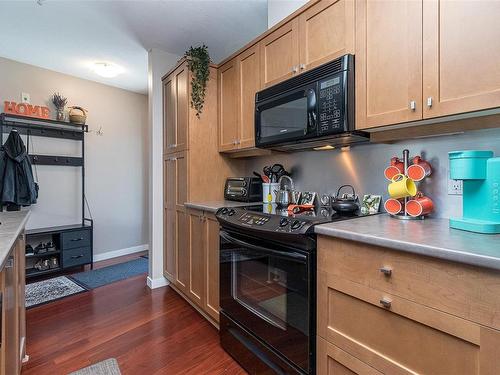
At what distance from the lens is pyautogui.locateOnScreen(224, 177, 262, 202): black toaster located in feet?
7.62

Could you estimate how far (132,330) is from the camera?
2092 millimetres

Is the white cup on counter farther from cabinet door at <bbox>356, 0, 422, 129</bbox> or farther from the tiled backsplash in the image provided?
cabinet door at <bbox>356, 0, 422, 129</bbox>

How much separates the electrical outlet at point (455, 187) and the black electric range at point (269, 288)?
0.45m

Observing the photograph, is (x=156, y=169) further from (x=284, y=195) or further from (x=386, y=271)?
(x=386, y=271)

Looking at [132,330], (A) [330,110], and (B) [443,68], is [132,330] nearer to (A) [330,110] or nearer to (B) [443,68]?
(A) [330,110]

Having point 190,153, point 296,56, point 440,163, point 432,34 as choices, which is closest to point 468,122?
point 440,163

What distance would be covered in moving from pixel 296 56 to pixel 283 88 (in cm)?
21

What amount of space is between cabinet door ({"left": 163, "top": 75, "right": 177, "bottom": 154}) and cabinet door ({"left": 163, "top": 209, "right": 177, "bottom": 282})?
2.26 feet

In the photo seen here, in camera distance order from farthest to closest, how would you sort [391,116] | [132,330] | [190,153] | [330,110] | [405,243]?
1. [190,153]
2. [132,330]
3. [330,110]
4. [391,116]
5. [405,243]

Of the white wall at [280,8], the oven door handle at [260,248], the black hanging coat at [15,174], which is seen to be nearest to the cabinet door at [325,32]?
the white wall at [280,8]

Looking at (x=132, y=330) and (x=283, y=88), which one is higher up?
(x=283, y=88)

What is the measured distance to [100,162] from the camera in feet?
13.0

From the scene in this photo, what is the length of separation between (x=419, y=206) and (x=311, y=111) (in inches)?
30.6

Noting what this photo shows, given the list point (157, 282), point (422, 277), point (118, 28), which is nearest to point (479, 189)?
point (422, 277)
